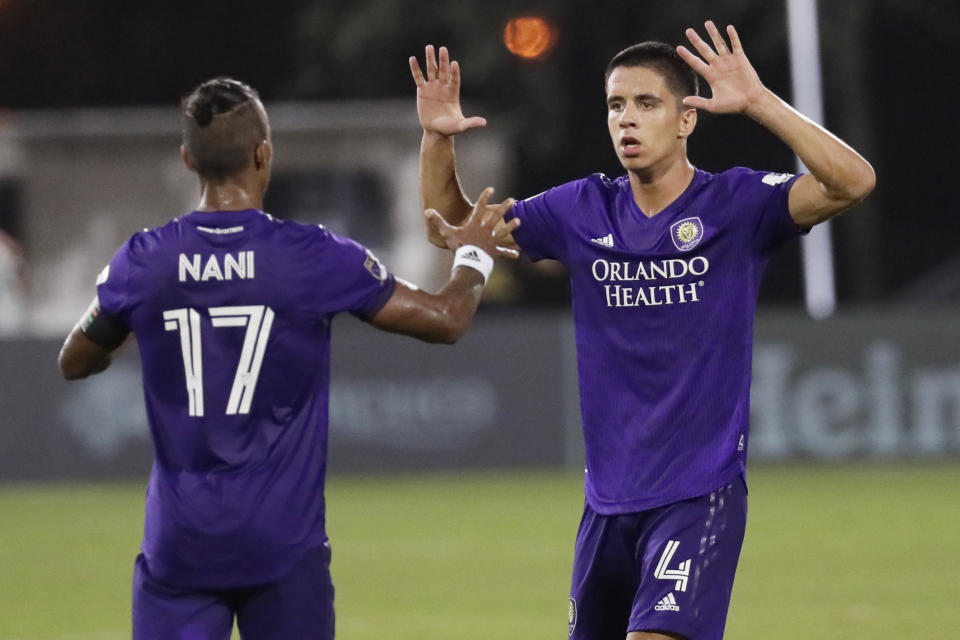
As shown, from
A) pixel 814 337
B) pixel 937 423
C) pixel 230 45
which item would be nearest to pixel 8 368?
pixel 814 337

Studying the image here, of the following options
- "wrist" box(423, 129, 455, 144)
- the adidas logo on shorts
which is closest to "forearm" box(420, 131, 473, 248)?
"wrist" box(423, 129, 455, 144)

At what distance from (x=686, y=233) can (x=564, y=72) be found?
24.3 meters

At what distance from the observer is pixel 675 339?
583 cm

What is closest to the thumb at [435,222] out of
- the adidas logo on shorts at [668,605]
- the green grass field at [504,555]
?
the adidas logo on shorts at [668,605]

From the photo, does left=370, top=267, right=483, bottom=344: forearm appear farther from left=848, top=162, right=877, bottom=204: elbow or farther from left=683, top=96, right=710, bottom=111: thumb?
left=848, top=162, right=877, bottom=204: elbow

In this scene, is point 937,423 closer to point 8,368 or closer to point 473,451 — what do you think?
point 473,451

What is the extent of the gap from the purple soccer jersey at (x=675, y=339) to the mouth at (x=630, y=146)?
0.21 meters

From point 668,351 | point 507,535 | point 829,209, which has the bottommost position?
point 507,535

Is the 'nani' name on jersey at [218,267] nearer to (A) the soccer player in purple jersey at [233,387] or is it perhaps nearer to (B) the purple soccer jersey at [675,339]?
(A) the soccer player in purple jersey at [233,387]

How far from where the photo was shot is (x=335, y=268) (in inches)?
199

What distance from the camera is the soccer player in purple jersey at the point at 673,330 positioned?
5.69m

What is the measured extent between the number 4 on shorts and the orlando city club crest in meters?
0.95

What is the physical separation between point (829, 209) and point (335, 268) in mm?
1649

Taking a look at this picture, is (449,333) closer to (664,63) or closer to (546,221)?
(546,221)
